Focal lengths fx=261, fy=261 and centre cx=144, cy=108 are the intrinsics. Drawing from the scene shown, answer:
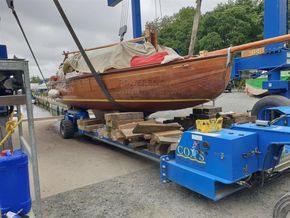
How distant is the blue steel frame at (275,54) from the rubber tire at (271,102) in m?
0.40

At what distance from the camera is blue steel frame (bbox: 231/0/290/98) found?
4.38 m

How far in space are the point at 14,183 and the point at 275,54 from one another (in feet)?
14.1

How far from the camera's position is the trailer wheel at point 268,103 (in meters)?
4.14

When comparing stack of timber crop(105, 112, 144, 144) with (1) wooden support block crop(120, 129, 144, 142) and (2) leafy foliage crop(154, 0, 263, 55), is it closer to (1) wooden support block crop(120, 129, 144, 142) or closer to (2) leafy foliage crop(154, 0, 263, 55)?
(1) wooden support block crop(120, 129, 144, 142)

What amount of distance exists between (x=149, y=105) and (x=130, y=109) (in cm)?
Answer: 49

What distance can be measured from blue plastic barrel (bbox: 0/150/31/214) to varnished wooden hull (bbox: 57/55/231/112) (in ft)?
8.38

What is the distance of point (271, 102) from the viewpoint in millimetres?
4281

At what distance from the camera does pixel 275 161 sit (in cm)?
257

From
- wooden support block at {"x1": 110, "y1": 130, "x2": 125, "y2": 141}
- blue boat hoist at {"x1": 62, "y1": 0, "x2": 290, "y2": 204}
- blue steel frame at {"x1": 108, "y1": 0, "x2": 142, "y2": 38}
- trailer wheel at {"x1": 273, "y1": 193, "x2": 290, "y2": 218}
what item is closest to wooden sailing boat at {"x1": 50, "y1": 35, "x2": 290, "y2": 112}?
wooden support block at {"x1": 110, "y1": 130, "x2": 125, "y2": 141}

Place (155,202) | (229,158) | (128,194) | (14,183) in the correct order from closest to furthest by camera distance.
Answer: (14,183), (229,158), (155,202), (128,194)

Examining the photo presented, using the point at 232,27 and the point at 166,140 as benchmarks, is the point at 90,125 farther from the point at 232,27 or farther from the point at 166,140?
the point at 232,27

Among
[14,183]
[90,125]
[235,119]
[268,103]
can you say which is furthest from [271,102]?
[14,183]

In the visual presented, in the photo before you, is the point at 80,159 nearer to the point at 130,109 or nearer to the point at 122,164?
the point at 122,164

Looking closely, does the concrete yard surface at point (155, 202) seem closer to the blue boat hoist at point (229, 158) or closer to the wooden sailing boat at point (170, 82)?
the blue boat hoist at point (229, 158)
